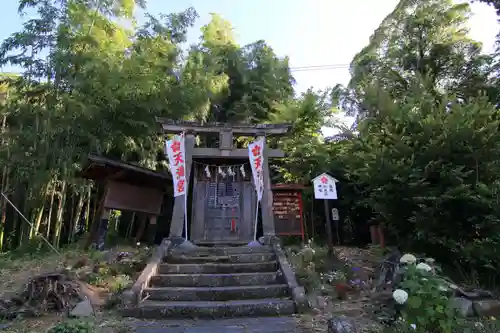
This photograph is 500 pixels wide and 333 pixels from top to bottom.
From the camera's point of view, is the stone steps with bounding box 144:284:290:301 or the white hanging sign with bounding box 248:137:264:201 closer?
the stone steps with bounding box 144:284:290:301

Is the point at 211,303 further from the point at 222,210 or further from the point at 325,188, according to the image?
the point at 222,210

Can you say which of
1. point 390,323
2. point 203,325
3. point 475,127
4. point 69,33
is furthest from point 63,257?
point 475,127

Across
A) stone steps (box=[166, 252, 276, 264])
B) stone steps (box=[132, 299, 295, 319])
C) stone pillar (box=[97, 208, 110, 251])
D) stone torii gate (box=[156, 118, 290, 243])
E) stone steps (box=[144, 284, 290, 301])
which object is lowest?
stone steps (box=[132, 299, 295, 319])

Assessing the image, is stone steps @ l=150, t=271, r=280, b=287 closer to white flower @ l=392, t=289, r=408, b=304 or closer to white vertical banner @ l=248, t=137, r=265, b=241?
white flower @ l=392, t=289, r=408, b=304

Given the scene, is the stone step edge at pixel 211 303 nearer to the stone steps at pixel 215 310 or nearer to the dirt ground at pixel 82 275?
the stone steps at pixel 215 310

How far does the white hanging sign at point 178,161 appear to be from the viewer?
300 inches

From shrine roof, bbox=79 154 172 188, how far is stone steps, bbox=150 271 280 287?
132 inches

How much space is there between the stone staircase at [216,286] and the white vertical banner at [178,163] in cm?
142

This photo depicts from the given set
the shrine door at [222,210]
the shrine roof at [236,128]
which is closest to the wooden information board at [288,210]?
the shrine door at [222,210]

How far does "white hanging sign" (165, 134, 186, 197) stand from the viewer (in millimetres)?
7609

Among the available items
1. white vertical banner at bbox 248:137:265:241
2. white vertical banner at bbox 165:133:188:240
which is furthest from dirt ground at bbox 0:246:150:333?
white vertical banner at bbox 248:137:265:241

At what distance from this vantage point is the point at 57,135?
25.2 ft

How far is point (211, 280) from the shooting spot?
5.34 metres

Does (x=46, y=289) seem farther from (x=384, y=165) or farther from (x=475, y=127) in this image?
(x=475, y=127)
